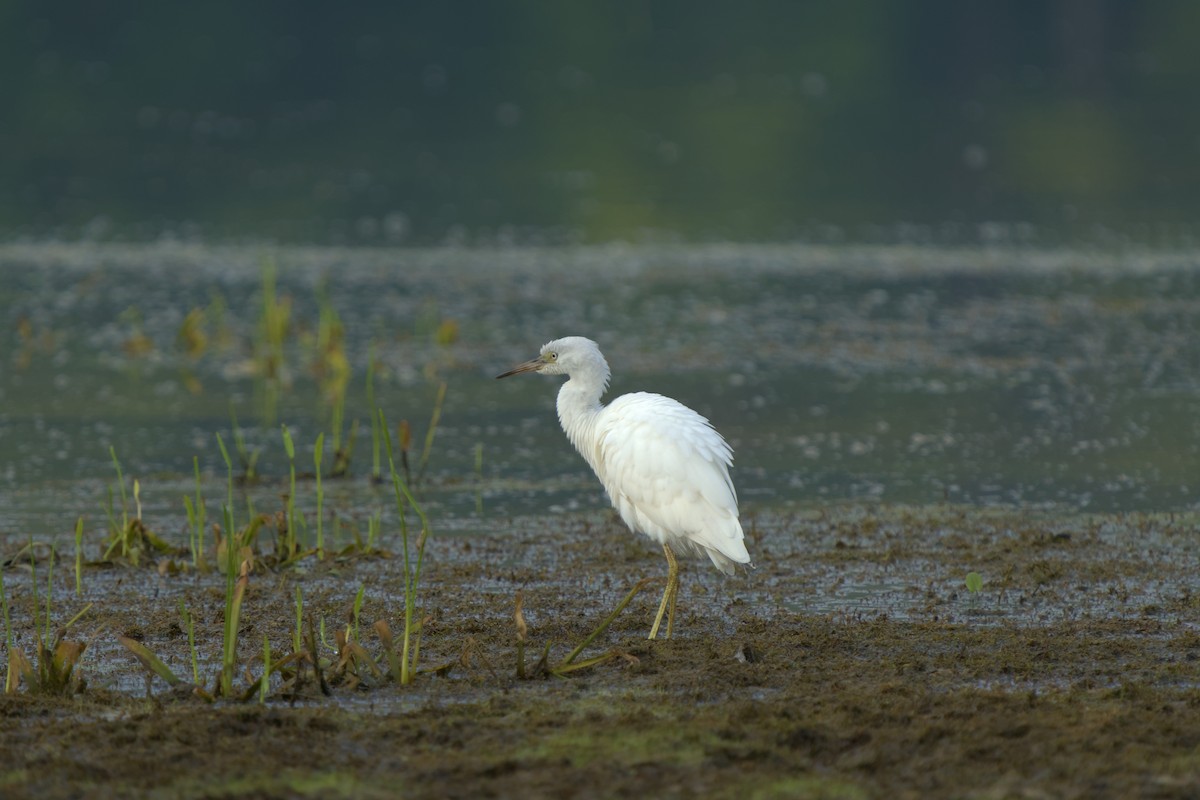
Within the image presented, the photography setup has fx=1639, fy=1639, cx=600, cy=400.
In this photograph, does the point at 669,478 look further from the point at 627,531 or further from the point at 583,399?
the point at 627,531

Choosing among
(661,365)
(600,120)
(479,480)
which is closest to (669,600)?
(479,480)

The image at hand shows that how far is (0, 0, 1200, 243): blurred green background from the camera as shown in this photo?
22.1 m

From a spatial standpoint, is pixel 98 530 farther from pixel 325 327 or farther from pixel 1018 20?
pixel 1018 20

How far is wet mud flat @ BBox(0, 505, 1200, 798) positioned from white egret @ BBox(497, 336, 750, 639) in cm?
33

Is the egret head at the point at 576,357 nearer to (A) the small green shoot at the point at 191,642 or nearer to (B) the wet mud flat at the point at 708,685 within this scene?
(B) the wet mud flat at the point at 708,685

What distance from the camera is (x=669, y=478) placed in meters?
6.61

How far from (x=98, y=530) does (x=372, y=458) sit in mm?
2235

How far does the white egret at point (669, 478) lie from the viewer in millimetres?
6492

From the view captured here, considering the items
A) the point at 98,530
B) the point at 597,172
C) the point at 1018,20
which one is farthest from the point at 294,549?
the point at 1018,20

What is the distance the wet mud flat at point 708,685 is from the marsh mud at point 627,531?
0.06ft

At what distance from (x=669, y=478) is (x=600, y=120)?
88.0ft

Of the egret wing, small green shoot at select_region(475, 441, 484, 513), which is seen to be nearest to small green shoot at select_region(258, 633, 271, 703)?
the egret wing

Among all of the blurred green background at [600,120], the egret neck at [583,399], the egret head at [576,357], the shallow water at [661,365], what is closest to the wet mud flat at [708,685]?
the egret neck at [583,399]

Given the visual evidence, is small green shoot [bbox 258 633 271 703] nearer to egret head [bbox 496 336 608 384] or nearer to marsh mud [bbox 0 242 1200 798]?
marsh mud [bbox 0 242 1200 798]
